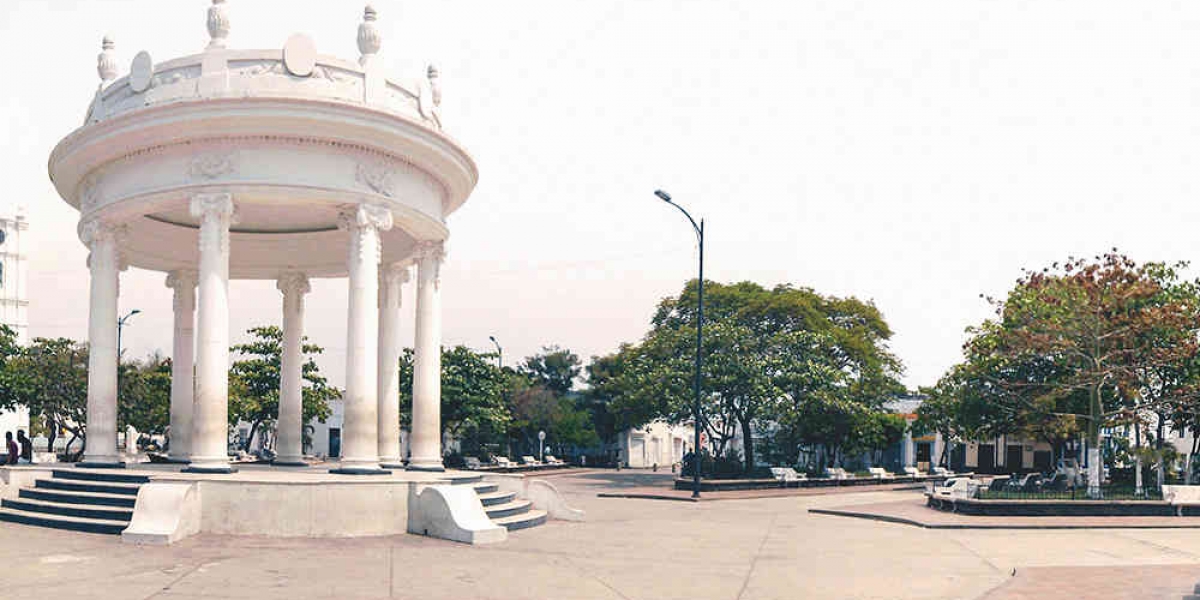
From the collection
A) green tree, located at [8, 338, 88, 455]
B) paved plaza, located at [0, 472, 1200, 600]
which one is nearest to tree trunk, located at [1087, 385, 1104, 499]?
paved plaza, located at [0, 472, 1200, 600]

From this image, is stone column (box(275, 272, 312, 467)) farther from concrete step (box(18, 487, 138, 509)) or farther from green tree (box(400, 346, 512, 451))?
green tree (box(400, 346, 512, 451))

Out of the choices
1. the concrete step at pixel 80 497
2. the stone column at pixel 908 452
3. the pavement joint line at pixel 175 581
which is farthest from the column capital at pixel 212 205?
the stone column at pixel 908 452

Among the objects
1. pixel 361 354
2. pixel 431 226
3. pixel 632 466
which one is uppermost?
pixel 431 226

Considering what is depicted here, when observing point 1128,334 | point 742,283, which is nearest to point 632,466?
point 742,283

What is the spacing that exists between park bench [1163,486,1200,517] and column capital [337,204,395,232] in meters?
26.2

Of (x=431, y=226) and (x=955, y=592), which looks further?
(x=431, y=226)

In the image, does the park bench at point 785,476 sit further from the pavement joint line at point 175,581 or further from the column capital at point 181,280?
the pavement joint line at point 175,581

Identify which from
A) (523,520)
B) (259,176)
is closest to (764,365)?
(523,520)

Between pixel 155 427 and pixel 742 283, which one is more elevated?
pixel 742 283

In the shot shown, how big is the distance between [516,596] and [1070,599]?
26.4 feet

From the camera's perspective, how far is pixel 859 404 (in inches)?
2159

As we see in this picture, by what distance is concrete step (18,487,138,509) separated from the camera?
72.4 ft

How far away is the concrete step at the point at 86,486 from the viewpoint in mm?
22636

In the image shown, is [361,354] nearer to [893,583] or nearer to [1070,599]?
[893,583]
